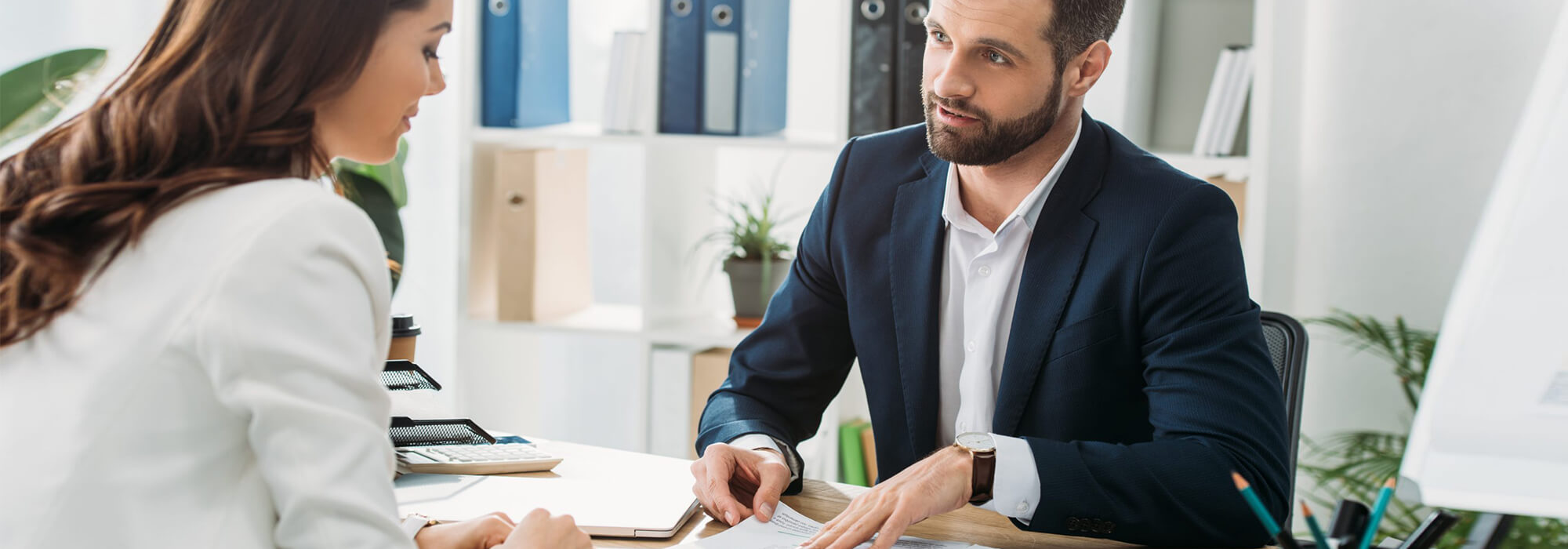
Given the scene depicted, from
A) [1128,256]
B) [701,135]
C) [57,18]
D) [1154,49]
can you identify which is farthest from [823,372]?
[57,18]

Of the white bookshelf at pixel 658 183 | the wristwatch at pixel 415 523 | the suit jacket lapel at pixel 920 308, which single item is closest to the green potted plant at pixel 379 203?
the white bookshelf at pixel 658 183

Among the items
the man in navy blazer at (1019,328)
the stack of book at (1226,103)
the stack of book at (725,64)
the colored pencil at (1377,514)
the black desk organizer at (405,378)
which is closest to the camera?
the colored pencil at (1377,514)

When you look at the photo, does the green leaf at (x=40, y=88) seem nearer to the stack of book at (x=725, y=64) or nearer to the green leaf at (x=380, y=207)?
the green leaf at (x=380, y=207)

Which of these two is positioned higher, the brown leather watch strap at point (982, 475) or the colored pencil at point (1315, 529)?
the colored pencil at point (1315, 529)

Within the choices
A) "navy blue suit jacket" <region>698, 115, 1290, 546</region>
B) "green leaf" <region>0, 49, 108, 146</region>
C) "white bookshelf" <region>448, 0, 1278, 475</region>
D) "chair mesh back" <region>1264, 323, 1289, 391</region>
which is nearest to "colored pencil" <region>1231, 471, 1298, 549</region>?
"navy blue suit jacket" <region>698, 115, 1290, 546</region>

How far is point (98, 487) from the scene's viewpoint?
0.73 metres

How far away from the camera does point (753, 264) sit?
2.55 metres

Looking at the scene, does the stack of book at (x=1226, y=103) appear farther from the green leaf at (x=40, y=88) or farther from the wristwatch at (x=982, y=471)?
the green leaf at (x=40, y=88)

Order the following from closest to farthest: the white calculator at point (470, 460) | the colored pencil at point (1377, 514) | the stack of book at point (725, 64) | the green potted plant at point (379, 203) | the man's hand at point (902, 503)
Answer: the colored pencil at point (1377, 514) < the man's hand at point (902, 503) < the white calculator at point (470, 460) < the green potted plant at point (379, 203) < the stack of book at point (725, 64)

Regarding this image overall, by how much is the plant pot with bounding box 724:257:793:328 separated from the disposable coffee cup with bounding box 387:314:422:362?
1.13m

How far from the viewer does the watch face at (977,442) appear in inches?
47.6

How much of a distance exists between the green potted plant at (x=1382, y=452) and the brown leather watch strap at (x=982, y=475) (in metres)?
1.38

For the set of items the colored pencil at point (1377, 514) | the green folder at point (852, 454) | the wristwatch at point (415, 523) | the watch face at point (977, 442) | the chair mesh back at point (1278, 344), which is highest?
the colored pencil at point (1377, 514)

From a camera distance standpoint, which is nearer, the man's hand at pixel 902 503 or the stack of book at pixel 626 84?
the man's hand at pixel 902 503
